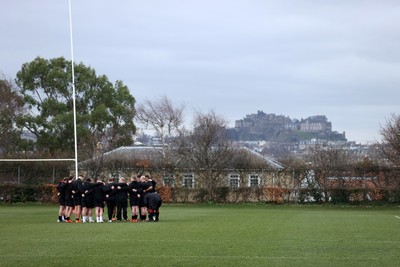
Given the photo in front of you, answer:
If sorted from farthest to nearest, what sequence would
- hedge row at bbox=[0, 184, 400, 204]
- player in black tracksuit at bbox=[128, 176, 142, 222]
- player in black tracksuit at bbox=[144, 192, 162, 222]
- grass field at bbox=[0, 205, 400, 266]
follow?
1. hedge row at bbox=[0, 184, 400, 204]
2. player in black tracksuit at bbox=[128, 176, 142, 222]
3. player in black tracksuit at bbox=[144, 192, 162, 222]
4. grass field at bbox=[0, 205, 400, 266]

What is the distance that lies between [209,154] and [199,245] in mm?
32142

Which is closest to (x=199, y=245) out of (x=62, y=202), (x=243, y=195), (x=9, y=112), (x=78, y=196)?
(x=78, y=196)

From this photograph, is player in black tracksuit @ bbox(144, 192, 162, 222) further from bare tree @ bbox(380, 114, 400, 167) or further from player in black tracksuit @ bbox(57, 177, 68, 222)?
bare tree @ bbox(380, 114, 400, 167)

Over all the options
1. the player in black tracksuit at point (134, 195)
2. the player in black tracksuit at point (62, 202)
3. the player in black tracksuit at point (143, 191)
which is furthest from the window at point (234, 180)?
the player in black tracksuit at point (62, 202)

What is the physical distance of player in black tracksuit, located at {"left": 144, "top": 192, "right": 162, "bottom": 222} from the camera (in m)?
27.2

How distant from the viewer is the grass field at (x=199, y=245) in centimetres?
1455

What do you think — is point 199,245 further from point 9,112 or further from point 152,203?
point 9,112

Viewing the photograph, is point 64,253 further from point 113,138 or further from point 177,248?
point 113,138

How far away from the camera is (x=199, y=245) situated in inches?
687

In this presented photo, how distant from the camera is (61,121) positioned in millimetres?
67812

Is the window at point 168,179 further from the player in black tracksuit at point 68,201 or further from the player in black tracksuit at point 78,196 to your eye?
the player in black tracksuit at point 68,201

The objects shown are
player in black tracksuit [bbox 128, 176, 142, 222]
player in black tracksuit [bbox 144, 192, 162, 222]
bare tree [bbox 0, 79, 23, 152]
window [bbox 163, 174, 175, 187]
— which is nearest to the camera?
player in black tracksuit [bbox 144, 192, 162, 222]

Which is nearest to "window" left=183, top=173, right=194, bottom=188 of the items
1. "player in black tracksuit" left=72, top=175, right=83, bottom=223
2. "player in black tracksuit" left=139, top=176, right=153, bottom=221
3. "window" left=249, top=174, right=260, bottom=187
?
"window" left=249, top=174, right=260, bottom=187

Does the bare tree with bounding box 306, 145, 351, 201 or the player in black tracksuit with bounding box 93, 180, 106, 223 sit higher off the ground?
the bare tree with bounding box 306, 145, 351, 201
